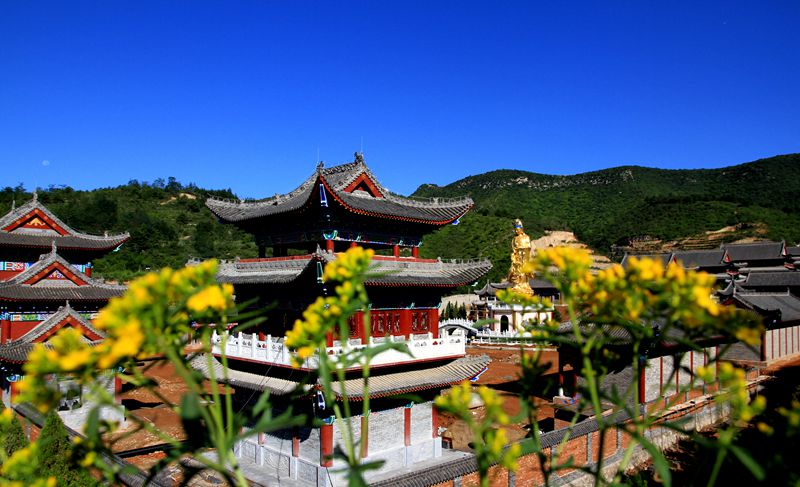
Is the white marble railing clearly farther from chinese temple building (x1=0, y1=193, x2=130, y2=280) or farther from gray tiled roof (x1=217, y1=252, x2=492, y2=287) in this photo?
chinese temple building (x1=0, y1=193, x2=130, y2=280)

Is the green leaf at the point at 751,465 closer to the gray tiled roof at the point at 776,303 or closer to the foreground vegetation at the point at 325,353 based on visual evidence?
the foreground vegetation at the point at 325,353

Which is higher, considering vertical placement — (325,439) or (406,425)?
(325,439)

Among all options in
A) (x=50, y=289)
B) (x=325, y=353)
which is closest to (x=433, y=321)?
(x=50, y=289)

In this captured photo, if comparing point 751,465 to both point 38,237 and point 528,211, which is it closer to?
point 38,237

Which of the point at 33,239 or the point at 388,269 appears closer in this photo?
the point at 388,269

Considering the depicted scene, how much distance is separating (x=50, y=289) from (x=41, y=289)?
1.21 feet

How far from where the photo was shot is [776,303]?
3562 centimetres

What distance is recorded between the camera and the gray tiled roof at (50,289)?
24047 millimetres

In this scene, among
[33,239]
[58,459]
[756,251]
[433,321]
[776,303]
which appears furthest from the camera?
[756,251]

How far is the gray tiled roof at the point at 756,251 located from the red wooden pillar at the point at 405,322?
186 ft

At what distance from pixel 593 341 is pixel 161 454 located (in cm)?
2076

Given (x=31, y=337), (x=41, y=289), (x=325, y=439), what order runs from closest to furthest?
(x=325, y=439), (x=31, y=337), (x=41, y=289)

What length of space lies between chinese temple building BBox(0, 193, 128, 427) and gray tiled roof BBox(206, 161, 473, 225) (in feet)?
23.7

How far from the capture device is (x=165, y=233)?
76.3m
